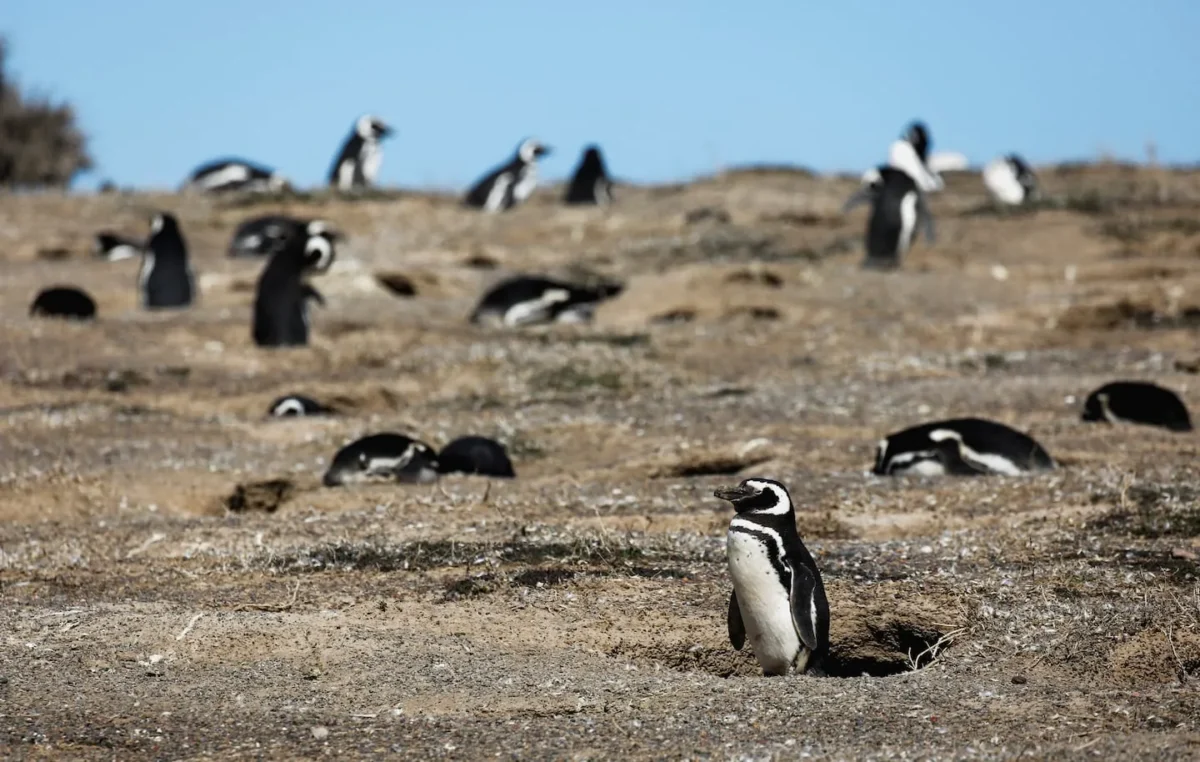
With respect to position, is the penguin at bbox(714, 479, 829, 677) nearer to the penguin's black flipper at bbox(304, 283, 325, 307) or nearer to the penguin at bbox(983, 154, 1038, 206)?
the penguin's black flipper at bbox(304, 283, 325, 307)

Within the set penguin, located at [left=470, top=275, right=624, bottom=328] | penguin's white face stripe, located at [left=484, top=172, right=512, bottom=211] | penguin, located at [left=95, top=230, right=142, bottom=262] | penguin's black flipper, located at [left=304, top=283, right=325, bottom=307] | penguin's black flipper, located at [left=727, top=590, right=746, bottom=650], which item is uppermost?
penguin's white face stripe, located at [left=484, top=172, right=512, bottom=211]

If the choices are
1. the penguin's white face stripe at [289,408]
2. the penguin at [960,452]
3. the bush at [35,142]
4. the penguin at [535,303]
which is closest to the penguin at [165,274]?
the penguin at [535,303]

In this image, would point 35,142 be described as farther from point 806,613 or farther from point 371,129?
point 806,613

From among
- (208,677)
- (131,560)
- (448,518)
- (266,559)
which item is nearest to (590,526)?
(448,518)

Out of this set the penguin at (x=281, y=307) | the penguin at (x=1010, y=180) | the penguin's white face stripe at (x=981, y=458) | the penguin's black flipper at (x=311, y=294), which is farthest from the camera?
the penguin at (x=1010, y=180)

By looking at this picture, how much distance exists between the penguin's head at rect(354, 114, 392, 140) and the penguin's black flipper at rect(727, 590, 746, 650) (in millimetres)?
22305

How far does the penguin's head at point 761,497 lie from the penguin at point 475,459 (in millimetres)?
2961

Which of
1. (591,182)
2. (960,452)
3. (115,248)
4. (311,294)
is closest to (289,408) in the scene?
(311,294)

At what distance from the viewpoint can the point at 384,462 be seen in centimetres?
830

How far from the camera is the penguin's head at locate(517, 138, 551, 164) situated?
25.8m

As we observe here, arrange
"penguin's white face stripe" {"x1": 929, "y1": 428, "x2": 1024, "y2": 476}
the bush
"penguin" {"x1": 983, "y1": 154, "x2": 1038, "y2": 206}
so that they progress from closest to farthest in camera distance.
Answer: "penguin's white face stripe" {"x1": 929, "y1": 428, "x2": 1024, "y2": 476} → "penguin" {"x1": 983, "y1": 154, "x2": 1038, "y2": 206} → the bush

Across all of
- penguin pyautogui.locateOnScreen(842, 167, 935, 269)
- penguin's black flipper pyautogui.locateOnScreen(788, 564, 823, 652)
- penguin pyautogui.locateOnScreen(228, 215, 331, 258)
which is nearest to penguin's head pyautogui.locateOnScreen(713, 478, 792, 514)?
penguin's black flipper pyautogui.locateOnScreen(788, 564, 823, 652)

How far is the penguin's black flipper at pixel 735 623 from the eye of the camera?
17.9ft

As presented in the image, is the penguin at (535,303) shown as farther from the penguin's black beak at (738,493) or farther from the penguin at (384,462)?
the penguin's black beak at (738,493)
